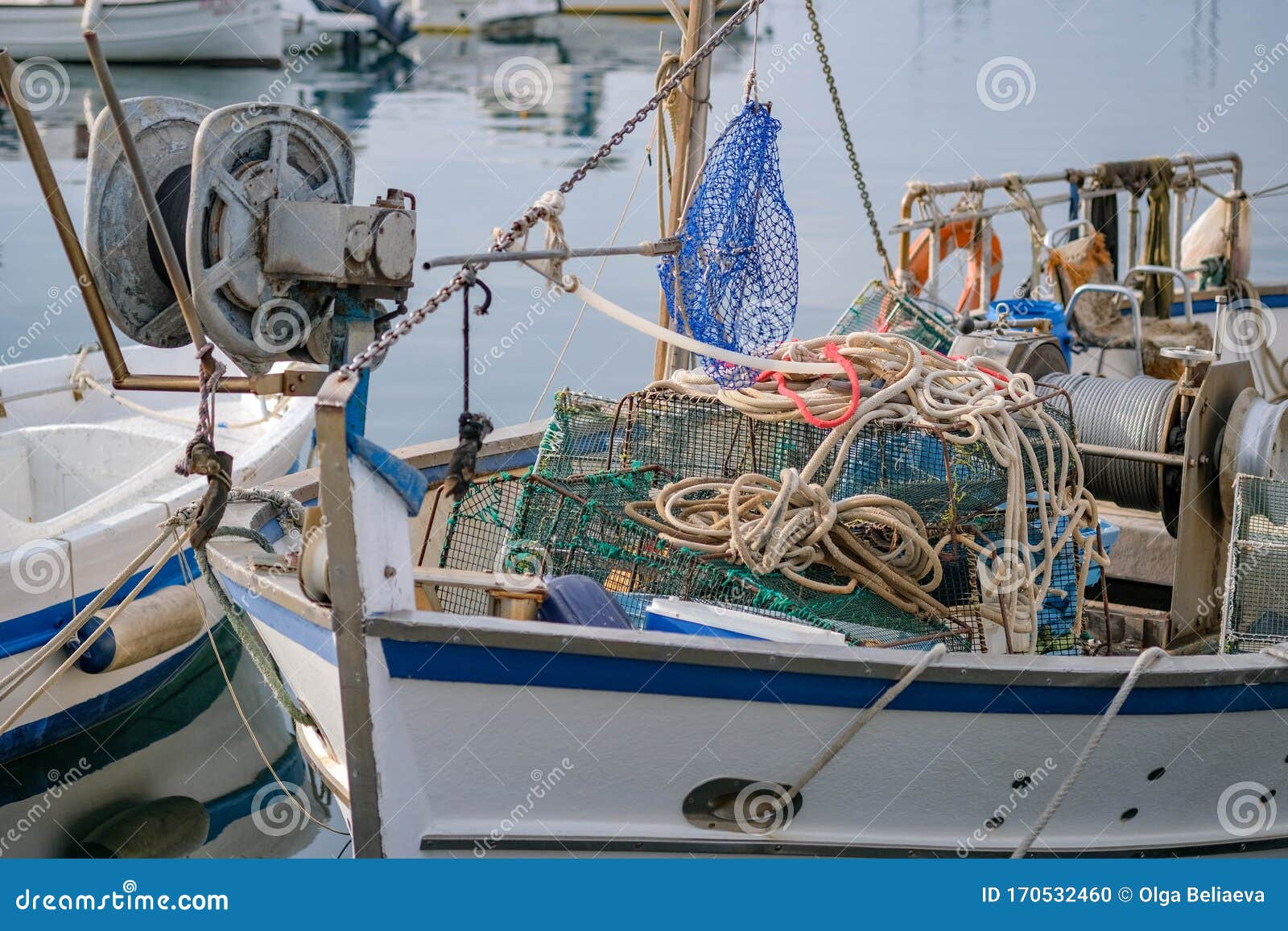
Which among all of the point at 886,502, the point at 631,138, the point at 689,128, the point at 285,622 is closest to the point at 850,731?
the point at 886,502

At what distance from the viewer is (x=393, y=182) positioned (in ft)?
69.0

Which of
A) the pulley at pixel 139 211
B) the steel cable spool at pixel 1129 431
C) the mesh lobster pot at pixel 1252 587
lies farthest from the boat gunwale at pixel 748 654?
the steel cable spool at pixel 1129 431

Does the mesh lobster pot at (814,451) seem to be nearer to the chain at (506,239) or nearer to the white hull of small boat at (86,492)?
the chain at (506,239)

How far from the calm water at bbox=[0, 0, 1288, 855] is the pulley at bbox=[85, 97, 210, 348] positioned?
1.25ft

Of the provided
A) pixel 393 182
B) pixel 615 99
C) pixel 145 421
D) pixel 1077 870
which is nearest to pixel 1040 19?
pixel 615 99

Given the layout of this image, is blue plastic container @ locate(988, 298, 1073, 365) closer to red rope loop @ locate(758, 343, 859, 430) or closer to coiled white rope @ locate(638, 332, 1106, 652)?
coiled white rope @ locate(638, 332, 1106, 652)

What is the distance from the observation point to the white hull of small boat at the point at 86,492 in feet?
22.8

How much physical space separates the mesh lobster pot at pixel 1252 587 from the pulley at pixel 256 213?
3.49m

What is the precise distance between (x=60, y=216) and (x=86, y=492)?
5.47 metres

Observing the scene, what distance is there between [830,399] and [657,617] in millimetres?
1068

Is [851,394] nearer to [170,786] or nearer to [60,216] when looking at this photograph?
[60,216]

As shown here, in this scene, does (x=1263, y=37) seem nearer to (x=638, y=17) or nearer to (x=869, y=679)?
(x=638, y=17)

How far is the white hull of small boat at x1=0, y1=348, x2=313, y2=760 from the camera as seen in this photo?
6.96 m

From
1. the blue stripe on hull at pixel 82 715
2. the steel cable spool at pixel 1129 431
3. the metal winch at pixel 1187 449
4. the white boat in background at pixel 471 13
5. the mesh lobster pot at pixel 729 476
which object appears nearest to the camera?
the mesh lobster pot at pixel 729 476
